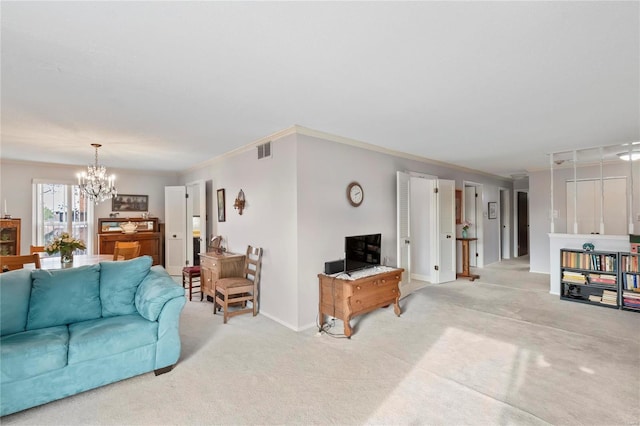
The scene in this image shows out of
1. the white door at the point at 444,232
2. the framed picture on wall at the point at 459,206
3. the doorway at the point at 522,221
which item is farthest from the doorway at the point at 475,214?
the doorway at the point at 522,221

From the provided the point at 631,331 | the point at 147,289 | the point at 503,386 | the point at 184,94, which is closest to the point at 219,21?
the point at 184,94

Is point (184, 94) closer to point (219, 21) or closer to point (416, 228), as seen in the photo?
point (219, 21)

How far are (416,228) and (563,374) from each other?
3515 mm

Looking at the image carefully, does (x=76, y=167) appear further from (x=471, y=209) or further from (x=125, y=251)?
(x=471, y=209)

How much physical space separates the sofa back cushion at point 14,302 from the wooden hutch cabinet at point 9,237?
12.1 feet

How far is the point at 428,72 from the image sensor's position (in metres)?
2.19

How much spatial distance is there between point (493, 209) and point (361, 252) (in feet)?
18.2

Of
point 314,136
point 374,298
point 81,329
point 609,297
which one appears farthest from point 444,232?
point 81,329

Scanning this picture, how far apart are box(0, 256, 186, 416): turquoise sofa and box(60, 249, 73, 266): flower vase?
1.13 metres

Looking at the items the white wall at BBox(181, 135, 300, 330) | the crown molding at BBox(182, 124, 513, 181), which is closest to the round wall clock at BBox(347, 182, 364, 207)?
the crown molding at BBox(182, 124, 513, 181)

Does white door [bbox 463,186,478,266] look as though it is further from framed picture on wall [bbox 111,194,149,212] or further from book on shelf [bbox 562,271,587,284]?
framed picture on wall [bbox 111,194,149,212]

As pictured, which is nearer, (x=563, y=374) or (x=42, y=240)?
(x=563, y=374)

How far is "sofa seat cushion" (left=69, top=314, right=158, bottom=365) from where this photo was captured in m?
2.21

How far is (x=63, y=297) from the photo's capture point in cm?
256
